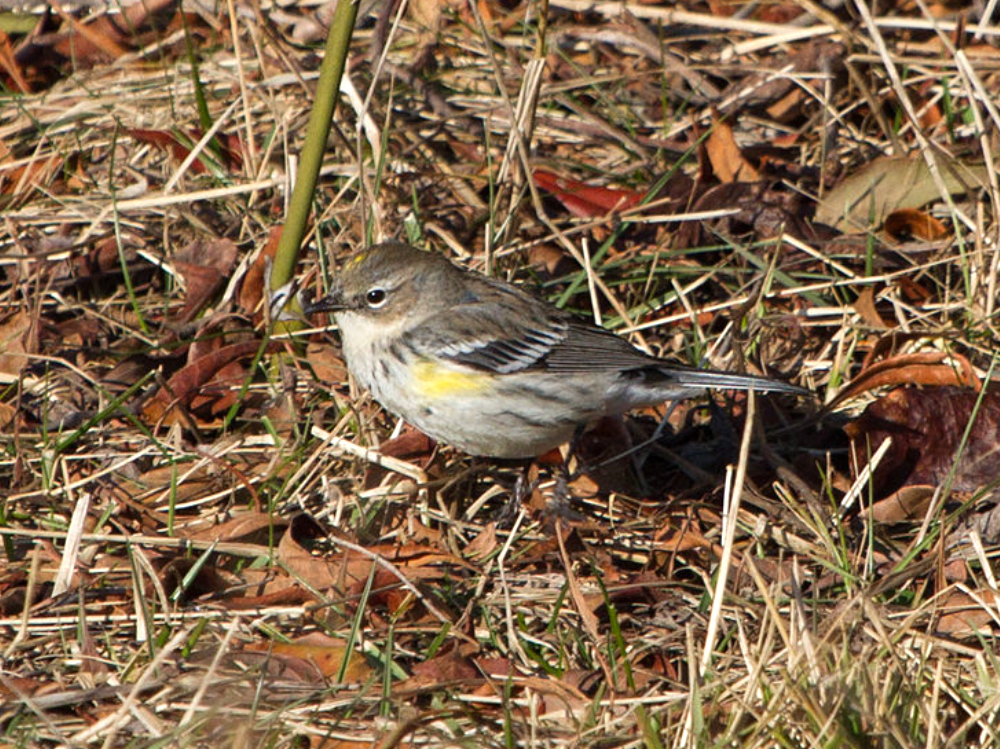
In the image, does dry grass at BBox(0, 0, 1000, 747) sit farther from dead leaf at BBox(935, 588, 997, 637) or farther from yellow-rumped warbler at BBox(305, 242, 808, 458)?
yellow-rumped warbler at BBox(305, 242, 808, 458)

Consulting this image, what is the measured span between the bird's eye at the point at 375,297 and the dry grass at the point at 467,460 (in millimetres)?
425

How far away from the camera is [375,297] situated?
473 centimetres

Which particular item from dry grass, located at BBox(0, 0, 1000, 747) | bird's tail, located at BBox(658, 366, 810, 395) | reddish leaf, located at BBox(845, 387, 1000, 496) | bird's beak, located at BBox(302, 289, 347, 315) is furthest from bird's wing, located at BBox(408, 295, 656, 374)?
reddish leaf, located at BBox(845, 387, 1000, 496)

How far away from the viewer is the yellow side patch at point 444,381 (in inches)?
178

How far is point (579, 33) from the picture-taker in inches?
271

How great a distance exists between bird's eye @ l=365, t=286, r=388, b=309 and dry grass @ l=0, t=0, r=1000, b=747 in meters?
0.42

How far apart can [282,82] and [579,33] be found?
1692 mm

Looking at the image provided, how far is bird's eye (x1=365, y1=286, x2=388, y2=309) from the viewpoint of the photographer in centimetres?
473

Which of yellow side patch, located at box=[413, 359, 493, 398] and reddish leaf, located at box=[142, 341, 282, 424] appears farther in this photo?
reddish leaf, located at box=[142, 341, 282, 424]

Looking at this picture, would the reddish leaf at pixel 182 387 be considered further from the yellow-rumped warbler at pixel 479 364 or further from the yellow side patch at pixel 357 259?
the yellow side patch at pixel 357 259

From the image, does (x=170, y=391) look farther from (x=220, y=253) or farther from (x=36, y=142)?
(x=36, y=142)

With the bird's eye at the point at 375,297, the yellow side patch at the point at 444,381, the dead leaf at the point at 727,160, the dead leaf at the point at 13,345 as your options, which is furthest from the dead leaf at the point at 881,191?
the dead leaf at the point at 13,345

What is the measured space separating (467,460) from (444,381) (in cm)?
57

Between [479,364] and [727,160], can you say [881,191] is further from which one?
[479,364]
